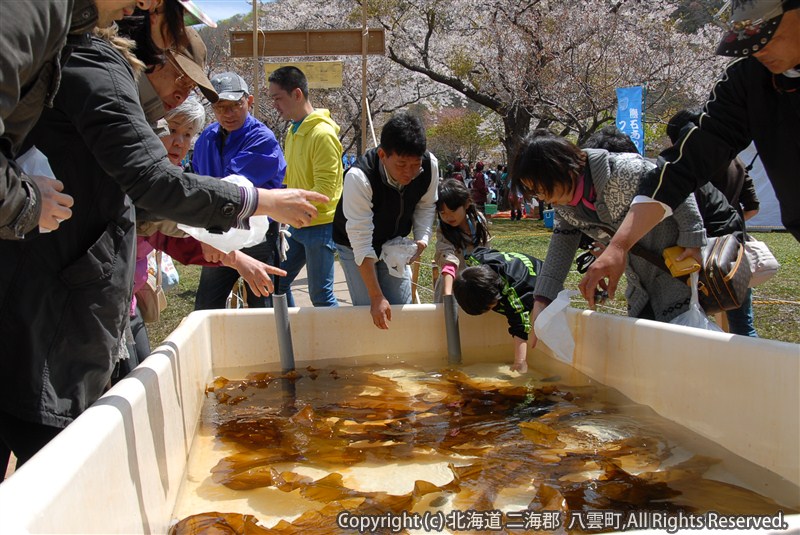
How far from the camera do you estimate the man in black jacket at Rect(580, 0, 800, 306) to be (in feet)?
6.63

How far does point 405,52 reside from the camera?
20.9 m

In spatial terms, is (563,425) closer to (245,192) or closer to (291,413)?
(291,413)

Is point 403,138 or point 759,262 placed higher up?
point 403,138

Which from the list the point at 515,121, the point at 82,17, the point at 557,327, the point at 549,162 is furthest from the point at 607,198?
the point at 515,121

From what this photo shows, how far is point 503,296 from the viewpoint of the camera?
349 centimetres

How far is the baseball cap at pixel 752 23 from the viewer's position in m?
1.97

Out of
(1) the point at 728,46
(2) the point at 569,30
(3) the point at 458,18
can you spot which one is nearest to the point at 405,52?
(3) the point at 458,18

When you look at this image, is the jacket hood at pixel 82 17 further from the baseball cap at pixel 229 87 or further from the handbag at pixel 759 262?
the baseball cap at pixel 229 87

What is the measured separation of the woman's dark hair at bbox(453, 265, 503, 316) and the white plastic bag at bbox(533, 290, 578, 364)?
0.36m

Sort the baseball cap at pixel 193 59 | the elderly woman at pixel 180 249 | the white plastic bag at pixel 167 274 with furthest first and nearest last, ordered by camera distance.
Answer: the white plastic bag at pixel 167 274
the elderly woman at pixel 180 249
the baseball cap at pixel 193 59

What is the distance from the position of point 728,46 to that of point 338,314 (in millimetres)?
2206

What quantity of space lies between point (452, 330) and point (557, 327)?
0.64m

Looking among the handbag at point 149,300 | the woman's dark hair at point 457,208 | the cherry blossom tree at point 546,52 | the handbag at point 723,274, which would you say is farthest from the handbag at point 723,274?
the cherry blossom tree at point 546,52

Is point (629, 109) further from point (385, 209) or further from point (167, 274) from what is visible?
point (167, 274)
